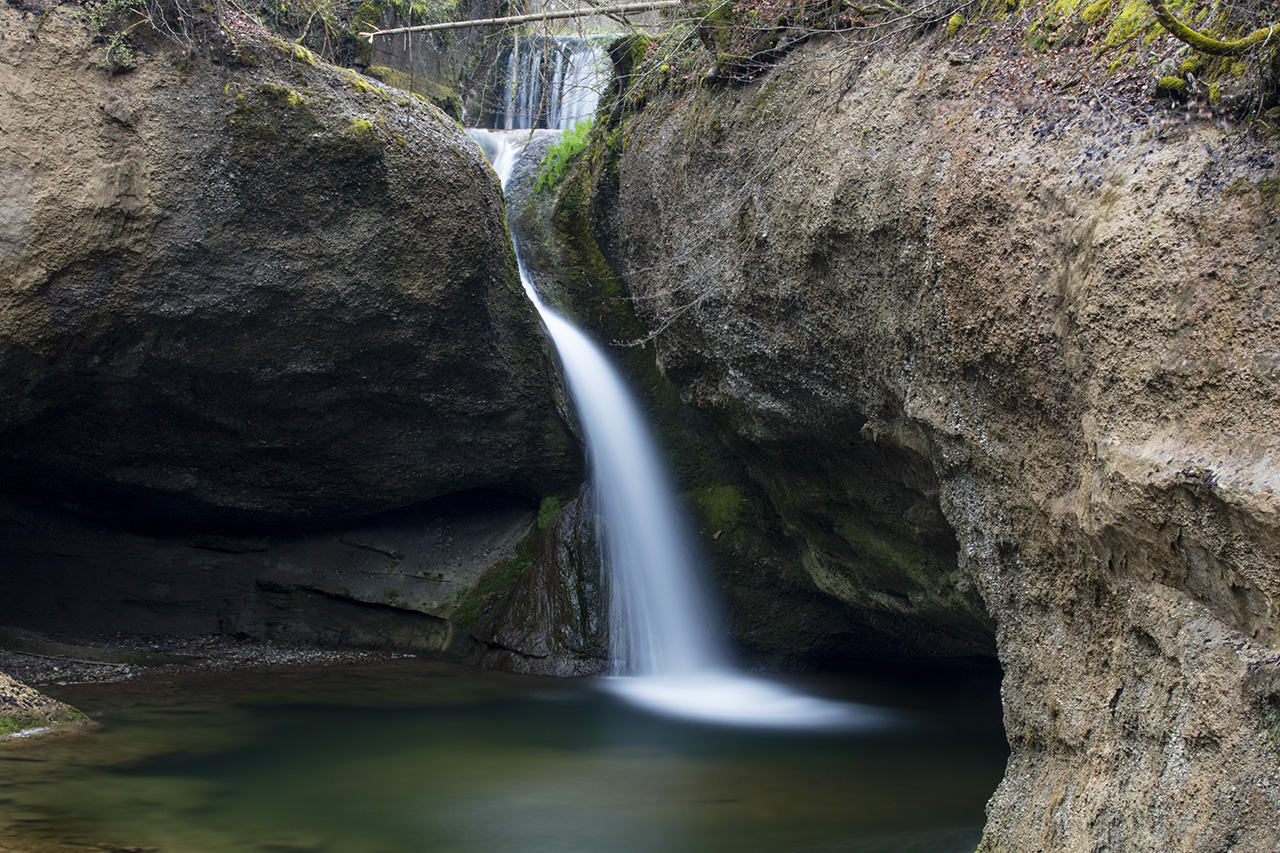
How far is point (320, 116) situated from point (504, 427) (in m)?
2.76

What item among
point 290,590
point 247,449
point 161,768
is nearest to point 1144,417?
point 161,768

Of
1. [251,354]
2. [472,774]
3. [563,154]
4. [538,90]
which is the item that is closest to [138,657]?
[251,354]

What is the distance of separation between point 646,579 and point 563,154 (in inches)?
167

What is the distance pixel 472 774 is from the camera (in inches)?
179

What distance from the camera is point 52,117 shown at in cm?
479

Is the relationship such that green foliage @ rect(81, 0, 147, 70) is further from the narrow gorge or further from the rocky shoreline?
the rocky shoreline

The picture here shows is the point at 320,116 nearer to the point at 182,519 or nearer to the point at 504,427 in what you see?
the point at 504,427

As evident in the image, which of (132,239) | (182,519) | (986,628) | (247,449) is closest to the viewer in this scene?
(132,239)

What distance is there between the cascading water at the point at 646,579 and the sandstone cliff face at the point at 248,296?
0.43 metres

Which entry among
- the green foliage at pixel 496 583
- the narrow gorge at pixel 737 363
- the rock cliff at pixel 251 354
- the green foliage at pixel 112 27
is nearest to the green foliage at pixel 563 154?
the narrow gorge at pixel 737 363

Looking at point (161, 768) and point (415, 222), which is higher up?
point (415, 222)

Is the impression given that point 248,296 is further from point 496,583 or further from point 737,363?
point 496,583

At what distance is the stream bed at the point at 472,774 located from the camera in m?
3.71

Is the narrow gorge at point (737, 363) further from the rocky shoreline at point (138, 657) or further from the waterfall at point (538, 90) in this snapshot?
the waterfall at point (538, 90)
